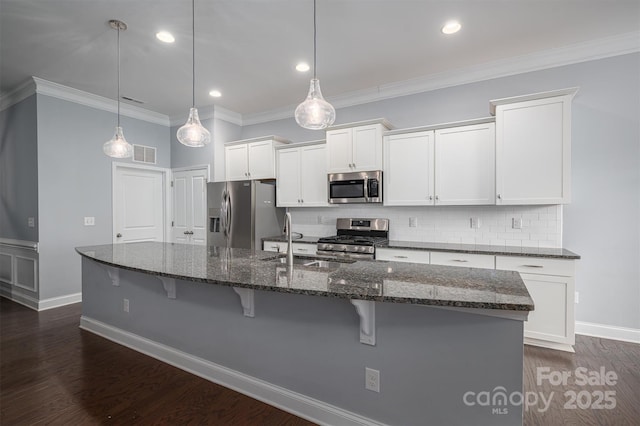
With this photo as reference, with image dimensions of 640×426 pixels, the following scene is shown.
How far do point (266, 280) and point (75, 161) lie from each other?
4.15 metres

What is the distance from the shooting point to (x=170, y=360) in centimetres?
253

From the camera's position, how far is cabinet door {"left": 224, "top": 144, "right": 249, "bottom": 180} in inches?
194

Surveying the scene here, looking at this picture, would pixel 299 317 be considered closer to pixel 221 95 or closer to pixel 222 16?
pixel 222 16

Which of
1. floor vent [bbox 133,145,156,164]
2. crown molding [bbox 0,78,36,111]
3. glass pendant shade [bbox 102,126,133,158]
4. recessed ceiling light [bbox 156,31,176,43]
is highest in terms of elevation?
recessed ceiling light [bbox 156,31,176,43]

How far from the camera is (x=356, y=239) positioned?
3.94 metres

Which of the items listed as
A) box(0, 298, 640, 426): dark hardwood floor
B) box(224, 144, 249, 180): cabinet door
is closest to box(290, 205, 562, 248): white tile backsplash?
box(0, 298, 640, 426): dark hardwood floor

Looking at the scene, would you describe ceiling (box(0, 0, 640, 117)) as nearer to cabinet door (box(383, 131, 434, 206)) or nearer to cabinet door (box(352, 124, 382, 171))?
cabinet door (box(352, 124, 382, 171))

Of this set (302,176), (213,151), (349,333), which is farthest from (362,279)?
(213,151)

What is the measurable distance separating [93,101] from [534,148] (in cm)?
553

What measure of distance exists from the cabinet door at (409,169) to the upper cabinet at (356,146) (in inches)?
5.3

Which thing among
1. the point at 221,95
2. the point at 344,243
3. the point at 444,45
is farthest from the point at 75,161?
the point at 444,45

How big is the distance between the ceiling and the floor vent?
1.09 metres

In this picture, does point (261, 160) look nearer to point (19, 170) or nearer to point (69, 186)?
point (69, 186)

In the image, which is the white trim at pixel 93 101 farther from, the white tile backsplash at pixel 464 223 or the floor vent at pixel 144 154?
the white tile backsplash at pixel 464 223
